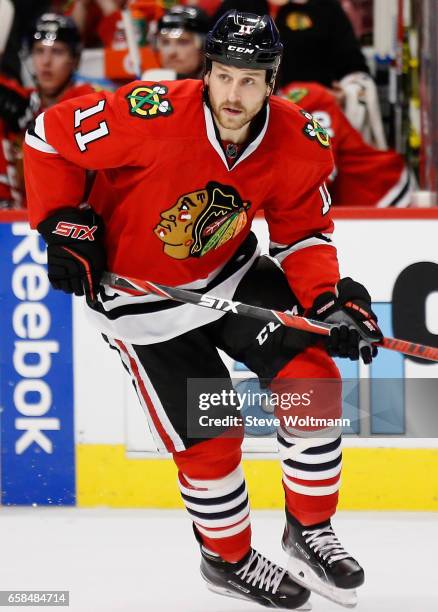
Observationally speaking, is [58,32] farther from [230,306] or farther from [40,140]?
[230,306]

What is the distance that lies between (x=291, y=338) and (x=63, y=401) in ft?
3.82

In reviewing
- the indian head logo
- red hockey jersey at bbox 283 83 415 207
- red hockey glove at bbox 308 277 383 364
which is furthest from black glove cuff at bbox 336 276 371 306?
red hockey jersey at bbox 283 83 415 207

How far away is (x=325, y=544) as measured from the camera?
2648 mm

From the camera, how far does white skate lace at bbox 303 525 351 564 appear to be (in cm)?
262

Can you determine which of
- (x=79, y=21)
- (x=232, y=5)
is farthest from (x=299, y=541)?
(x=79, y=21)

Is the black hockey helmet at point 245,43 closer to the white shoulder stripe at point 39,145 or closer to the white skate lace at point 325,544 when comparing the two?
the white shoulder stripe at point 39,145

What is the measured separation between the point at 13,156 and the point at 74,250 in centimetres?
180

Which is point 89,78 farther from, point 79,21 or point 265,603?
point 265,603

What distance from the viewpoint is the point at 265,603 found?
9.14 feet

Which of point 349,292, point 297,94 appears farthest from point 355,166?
point 349,292

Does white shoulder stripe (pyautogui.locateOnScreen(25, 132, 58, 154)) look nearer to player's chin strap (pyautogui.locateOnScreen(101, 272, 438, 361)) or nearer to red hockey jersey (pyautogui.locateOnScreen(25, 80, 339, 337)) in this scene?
red hockey jersey (pyautogui.locateOnScreen(25, 80, 339, 337))

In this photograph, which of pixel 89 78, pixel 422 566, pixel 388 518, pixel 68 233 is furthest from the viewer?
pixel 89 78

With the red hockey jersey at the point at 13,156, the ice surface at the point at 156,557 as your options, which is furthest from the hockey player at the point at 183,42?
the ice surface at the point at 156,557

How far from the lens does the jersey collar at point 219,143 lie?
2586 millimetres
